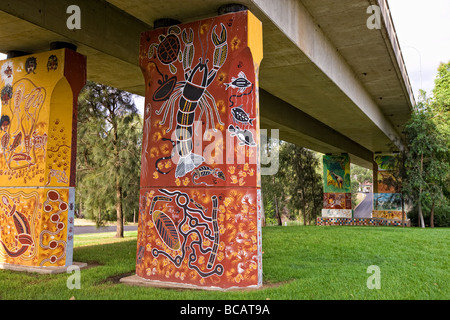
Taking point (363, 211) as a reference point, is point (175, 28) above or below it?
above

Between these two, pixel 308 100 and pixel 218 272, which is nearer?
pixel 218 272

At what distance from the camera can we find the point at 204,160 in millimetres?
6574

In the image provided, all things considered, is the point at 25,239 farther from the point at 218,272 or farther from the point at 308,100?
the point at 308,100

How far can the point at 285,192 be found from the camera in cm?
3491

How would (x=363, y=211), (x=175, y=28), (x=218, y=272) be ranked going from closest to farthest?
1. (x=218, y=272)
2. (x=175, y=28)
3. (x=363, y=211)

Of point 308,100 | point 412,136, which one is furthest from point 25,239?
point 412,136

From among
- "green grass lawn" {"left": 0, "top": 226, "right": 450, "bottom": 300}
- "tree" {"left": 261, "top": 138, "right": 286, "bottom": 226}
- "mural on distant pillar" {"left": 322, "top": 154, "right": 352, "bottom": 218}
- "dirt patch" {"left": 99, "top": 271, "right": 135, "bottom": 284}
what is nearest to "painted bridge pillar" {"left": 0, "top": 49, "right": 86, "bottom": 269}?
"green grass lawn" {"left": 0, "top": 226, "right": 450, "bottom": 300}

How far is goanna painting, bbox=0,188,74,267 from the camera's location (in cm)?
841

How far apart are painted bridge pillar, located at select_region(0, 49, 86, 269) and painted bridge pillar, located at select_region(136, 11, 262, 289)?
2.59 meters

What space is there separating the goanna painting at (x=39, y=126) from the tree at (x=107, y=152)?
8.96 meters

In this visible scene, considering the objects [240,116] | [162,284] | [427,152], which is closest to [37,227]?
[162,284]

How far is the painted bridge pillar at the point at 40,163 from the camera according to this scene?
8.48 metres

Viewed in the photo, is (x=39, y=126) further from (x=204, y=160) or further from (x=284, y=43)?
(x=284, y=43)
